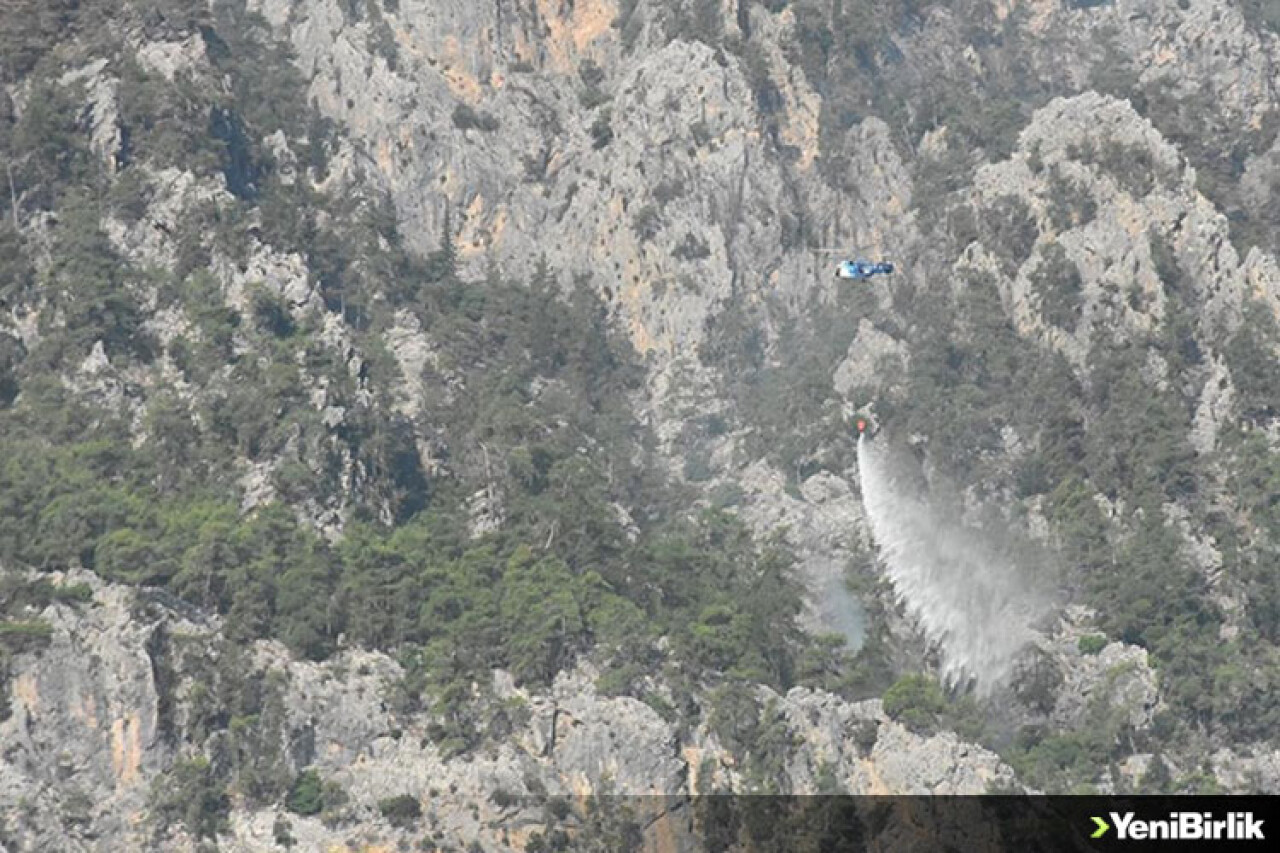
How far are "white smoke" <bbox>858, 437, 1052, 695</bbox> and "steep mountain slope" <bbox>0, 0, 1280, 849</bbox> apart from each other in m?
1.05

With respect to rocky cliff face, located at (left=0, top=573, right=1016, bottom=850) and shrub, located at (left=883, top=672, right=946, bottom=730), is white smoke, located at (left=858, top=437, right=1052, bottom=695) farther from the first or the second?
rocky cliff face, located at (left=0, top=573, right=1016, bottom=850)

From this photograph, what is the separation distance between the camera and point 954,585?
15850 cm

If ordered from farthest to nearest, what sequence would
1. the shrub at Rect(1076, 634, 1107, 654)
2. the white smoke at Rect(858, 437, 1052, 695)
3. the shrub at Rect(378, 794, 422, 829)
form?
the white smoke at Rect(858, 437, 1052, 695) < the shrub at Rect(1076, 634, 1107, 654) < the shrub at Rect(378, 794, 422, 829)

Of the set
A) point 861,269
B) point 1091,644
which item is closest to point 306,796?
point 1091,644

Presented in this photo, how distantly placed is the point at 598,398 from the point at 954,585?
21.3 m

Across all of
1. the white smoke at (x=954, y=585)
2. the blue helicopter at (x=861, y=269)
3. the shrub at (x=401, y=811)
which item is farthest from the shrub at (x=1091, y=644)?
the shrub at (x=401, y=811)

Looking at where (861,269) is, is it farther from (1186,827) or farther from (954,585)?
(1186,827)

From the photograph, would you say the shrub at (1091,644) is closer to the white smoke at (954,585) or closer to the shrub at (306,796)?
the white smoke at (954,585)

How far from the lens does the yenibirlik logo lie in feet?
445

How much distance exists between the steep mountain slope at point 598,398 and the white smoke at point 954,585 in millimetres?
1055

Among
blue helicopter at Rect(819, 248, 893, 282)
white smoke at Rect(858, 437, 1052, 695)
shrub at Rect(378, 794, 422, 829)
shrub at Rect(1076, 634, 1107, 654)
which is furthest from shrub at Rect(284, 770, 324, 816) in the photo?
blue helicopter at Rect(819, 248, 893, 282)

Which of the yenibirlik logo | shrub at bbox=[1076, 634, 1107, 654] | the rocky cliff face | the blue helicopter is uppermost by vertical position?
the blue helicopter

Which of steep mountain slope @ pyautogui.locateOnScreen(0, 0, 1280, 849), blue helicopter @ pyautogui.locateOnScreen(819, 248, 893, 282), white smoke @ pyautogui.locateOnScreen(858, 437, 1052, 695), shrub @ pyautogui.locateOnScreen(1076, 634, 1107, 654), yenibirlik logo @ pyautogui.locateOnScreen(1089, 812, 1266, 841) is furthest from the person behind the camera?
blue helicopter @ pyautogui.locateOnScreen(819, 248, 893, 282)

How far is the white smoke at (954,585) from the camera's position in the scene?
6053 inches
